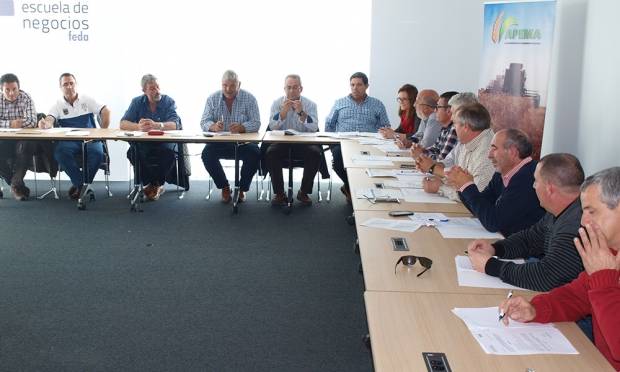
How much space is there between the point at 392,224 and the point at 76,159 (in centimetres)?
478

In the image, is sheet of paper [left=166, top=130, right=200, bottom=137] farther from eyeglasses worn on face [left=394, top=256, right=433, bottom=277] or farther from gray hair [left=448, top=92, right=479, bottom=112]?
eyeglasses worn on face [left=394, top=256, right=433, bottom=277]

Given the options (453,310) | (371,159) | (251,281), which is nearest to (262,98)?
(371,159)

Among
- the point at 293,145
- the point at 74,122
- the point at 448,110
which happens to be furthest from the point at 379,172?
the point at 74,122

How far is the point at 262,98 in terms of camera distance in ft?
26.9

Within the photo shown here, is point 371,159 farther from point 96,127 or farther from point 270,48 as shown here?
point 96,127

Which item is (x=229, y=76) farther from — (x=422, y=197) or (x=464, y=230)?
(x=464, y=230)

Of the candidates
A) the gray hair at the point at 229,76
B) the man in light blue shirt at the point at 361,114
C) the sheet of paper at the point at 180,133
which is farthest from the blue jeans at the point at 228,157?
the man in light blue shirt at the point at 361,114

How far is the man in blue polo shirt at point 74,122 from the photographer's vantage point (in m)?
7.05

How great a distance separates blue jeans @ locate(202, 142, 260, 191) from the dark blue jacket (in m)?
3.79

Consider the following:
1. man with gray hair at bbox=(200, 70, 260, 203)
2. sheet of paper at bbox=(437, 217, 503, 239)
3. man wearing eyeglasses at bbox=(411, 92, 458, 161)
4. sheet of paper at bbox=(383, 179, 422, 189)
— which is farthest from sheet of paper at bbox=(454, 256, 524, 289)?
man with gray hair at bbox=(200, 70, 260, 203)

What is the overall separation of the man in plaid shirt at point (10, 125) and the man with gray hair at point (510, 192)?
205 inches

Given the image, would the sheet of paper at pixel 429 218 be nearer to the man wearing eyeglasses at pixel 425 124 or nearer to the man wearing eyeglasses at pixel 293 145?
the man wearing eyeglasses at pixel 425 124

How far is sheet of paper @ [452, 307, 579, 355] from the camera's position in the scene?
6.40 feet

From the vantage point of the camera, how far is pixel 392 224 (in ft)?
11.0
